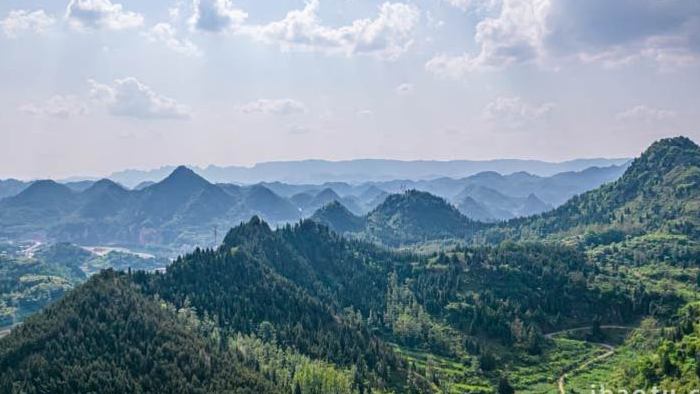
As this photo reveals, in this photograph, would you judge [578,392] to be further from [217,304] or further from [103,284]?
[103,284]

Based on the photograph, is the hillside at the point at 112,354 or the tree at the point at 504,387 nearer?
the hillside at the point at 112,354

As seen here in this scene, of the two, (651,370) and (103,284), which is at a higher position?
(103,284)

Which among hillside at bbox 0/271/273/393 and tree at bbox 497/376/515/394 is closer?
hillside at bbox 0/271/273/393

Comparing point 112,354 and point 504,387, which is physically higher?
point 112,354

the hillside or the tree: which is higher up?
the hillside

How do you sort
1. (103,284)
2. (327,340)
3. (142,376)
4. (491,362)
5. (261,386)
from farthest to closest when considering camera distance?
(491,362) < (327,340) < (103,284) < (261,386) < (142,376)

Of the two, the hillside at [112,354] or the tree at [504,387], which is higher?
the hillside at [112,354]

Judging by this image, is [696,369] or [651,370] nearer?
[696,369]

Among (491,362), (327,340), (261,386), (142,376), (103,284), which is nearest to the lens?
(142,376)

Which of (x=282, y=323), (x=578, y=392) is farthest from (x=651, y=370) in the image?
(x=282, y=323)

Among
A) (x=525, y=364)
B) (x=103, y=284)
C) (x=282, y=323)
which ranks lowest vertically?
(x=525, y=364)

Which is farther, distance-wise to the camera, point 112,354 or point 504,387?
point 504,387
